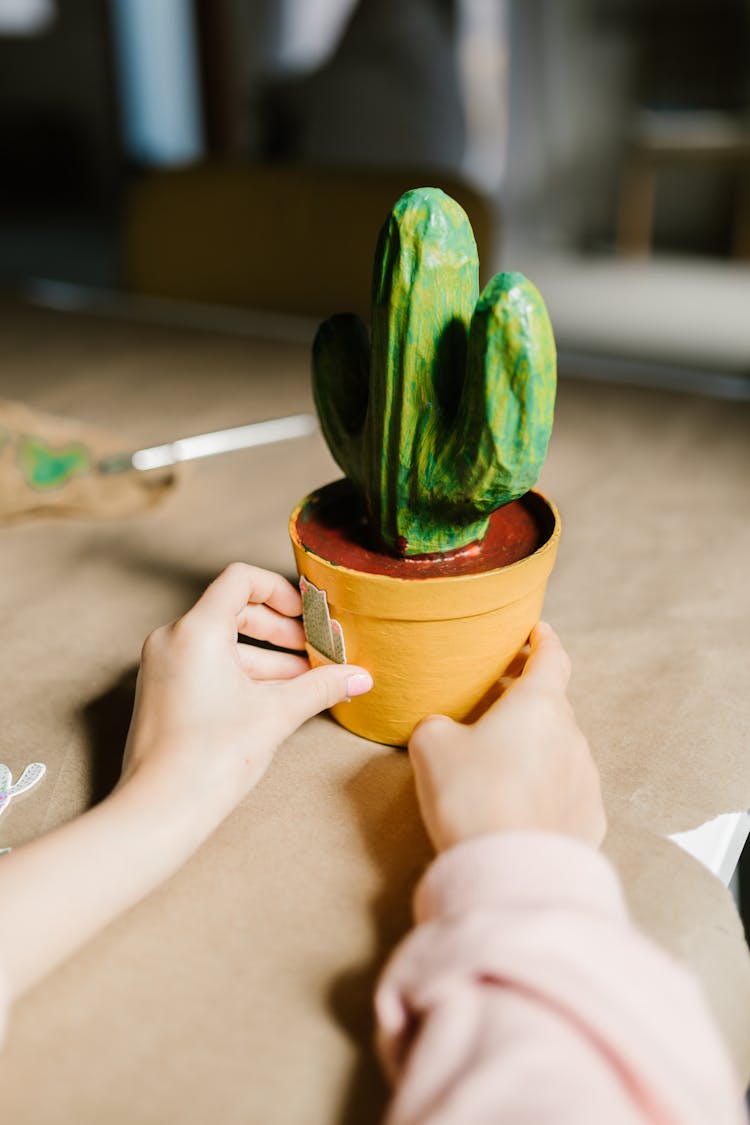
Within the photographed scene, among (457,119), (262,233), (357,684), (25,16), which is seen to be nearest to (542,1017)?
(357,684)

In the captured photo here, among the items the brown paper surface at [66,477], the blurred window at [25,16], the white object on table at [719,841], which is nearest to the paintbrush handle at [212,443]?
the brown paper surface at [66,477]

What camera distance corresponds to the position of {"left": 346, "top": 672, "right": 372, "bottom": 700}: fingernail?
1.67ft

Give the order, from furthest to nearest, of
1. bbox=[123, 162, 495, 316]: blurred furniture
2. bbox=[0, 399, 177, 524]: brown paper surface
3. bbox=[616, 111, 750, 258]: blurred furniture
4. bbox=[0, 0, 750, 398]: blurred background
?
1. bbox=[616, 111, 750, 258]: blurred furniture
2. bbox=[0, 0, 750, 398]: blurred background
3. bbox=[123, 162, 495, 316]: blurred furniture
4. bbox=[0, 399, 177, 524]: brown paper surface

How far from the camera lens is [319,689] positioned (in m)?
0.50

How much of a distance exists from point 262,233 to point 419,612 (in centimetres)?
117

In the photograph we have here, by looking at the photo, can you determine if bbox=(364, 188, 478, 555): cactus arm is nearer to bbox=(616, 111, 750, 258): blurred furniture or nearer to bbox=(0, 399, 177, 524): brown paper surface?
bbox=(0, 399, 177, 524): brown paper surface

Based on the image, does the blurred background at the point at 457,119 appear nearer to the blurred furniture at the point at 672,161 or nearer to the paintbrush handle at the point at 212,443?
the blurred furniture at the point at 672,161

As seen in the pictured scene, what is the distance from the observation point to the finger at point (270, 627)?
56 cm

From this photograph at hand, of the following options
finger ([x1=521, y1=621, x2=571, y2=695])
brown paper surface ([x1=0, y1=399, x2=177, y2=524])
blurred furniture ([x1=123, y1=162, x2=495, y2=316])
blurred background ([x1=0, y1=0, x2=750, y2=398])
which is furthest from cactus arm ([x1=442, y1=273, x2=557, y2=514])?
blurred background ([x1=0, y1=0, x2=750, y2=398])

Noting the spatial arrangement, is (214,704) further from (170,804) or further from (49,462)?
(49,462)

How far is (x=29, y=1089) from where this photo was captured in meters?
0.35

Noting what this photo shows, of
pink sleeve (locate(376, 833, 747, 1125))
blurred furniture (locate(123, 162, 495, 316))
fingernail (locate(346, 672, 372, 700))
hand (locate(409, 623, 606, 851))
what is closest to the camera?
pink sleeve (locate(376, 833, 747, 1125))

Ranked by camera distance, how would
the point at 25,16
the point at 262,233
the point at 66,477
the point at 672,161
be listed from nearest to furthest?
1. the point at 66,477
2. the point at 262,233
3. the point at 672,161
4. the point at 25,16

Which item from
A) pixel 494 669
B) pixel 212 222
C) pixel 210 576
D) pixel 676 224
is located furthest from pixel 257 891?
pixel 676 224
